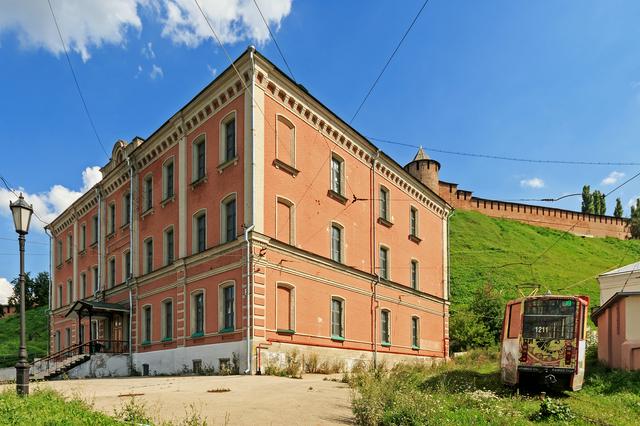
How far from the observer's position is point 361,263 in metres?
26.6

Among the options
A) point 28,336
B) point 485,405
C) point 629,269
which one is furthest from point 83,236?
point 629,269

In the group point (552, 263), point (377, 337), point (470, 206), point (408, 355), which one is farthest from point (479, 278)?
point (377, 337)

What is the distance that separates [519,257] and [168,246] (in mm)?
45507

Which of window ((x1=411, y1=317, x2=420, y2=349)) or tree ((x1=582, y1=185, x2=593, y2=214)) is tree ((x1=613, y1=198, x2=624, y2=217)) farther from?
window ((x1=411, y1=317, x2=420, y2=349))

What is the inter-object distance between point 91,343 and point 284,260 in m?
13.3

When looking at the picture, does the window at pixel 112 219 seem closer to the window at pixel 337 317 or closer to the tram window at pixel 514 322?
the window at pixel 337 317

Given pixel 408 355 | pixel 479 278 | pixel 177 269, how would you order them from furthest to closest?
pixel 479 278 → pixel 408 355 → pixel 177 269

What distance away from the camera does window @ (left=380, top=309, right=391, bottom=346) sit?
27.5 m

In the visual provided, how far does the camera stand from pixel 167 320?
24.8 meters

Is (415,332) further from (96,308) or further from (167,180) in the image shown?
(96,308)

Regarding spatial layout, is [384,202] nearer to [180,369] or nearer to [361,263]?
[361,263]

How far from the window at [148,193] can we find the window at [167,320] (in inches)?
211

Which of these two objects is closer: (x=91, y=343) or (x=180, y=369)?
(x=180, y=369)

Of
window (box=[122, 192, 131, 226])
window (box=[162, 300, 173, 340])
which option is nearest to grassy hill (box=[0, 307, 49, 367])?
window (box=[122, 192, 131, 226])
